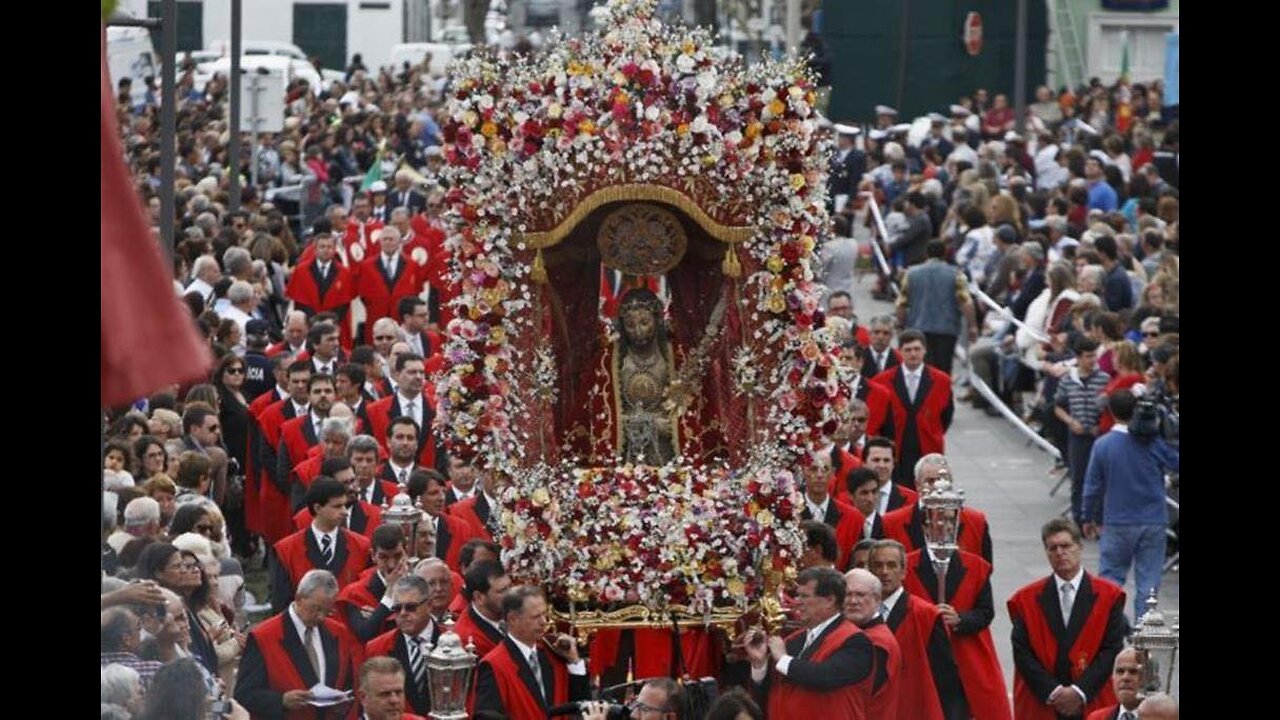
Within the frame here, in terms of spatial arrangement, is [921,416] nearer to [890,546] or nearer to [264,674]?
[890,546]

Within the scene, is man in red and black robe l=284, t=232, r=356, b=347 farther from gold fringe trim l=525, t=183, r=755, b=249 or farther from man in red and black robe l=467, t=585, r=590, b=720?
man in red and black robe l=467, t=585, r=590, b=720

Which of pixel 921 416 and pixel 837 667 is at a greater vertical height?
pixel 921 416

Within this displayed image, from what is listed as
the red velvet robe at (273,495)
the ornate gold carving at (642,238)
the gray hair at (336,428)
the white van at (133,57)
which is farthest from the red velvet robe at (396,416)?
the white van at (133,57)

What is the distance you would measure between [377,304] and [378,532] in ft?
38.2

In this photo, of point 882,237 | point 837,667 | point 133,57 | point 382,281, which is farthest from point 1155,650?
point 133,57

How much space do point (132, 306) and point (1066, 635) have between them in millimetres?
8701

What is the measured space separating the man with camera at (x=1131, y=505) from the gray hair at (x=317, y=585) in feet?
20.5

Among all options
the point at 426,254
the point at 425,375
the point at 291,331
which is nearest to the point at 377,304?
the point at 426,254

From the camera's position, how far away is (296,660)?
1332 centimetres

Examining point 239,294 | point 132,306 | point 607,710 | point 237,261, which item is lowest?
point 607,710

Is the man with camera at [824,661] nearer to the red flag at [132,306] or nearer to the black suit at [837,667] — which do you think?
the black suit at [837,667]

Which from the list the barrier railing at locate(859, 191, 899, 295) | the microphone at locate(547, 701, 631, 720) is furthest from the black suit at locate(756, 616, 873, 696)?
the barrier railing at locate(859, 191, 899, 295)

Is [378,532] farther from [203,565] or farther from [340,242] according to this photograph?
[340,242]
